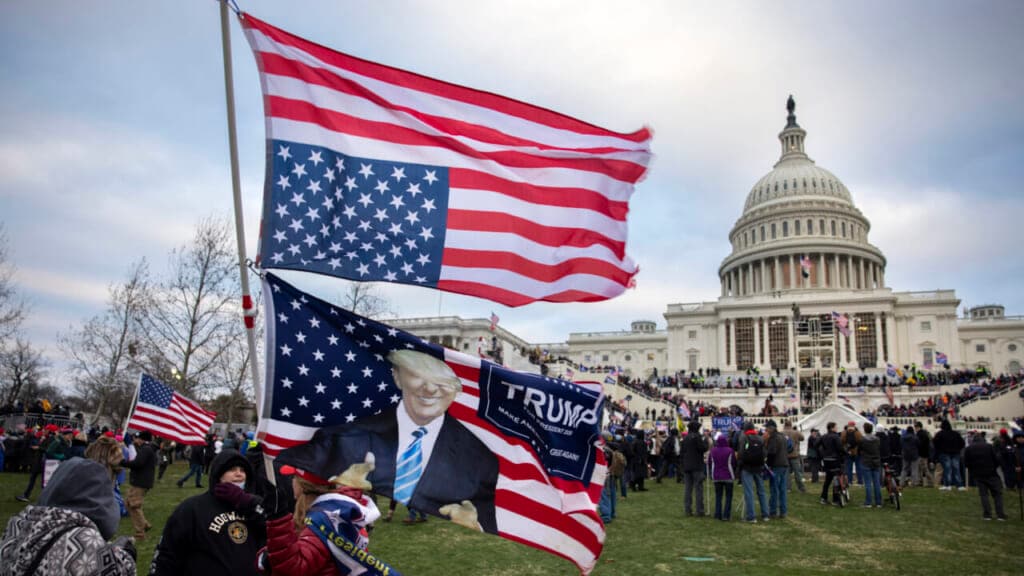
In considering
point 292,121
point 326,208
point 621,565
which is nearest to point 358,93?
point 292,121

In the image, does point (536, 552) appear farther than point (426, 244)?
Yes

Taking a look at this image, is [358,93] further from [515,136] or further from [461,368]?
[461,368]

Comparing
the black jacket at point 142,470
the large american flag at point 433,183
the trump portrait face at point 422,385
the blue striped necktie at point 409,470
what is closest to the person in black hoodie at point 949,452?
the large american flag at point 433,183

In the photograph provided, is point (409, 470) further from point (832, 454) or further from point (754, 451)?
point (832, 454)

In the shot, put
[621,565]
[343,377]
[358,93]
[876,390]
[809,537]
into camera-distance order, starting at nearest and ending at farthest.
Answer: [343,377], [358,93], [621,565], [809,537], [876,390]

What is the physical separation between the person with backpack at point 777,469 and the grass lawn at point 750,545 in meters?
0.42

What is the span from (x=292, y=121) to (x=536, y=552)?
7792 mm

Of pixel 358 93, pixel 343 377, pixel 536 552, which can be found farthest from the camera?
pixel 536 552

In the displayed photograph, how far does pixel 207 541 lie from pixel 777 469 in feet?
41.5

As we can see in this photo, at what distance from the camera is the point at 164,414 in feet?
46.6

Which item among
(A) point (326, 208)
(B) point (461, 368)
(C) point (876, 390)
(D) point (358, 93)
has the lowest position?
(B) point (461, 368)

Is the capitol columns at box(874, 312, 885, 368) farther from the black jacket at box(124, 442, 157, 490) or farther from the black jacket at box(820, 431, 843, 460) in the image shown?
the black jacket at box(124, 442, 157, 490)

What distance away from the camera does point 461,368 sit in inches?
195

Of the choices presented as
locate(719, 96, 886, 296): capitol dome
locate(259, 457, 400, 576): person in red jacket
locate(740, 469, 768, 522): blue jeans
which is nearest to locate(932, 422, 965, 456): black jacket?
locate(740, 469, 768, 522): blue jeans
